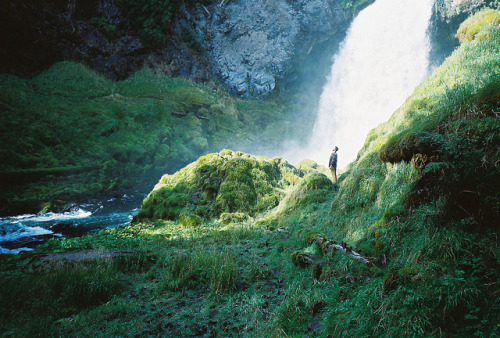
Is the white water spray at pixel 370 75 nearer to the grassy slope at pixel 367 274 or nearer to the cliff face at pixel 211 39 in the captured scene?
the cliff face at pixel 211 39

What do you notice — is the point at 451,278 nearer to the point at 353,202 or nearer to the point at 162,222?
the point at 353,202

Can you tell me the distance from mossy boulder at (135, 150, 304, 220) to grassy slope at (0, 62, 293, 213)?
7.16 meters

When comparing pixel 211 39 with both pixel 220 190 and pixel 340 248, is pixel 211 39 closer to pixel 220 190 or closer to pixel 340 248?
pixel 220 190

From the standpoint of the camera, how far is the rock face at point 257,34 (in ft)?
121

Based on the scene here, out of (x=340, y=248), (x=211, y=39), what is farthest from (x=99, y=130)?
(x=211, y=39)

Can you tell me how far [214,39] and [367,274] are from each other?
3999 centimetres

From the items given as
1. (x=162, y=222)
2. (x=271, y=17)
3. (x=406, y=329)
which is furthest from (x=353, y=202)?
(x=271, y=17)

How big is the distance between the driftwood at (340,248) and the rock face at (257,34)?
3358 cm

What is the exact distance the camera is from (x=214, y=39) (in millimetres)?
37375

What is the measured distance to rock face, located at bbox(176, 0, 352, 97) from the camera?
3697 cm

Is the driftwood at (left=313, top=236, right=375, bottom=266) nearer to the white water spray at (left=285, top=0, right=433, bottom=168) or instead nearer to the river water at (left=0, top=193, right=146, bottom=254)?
the river water at (left=0, top=193, right=146, bottom=254)

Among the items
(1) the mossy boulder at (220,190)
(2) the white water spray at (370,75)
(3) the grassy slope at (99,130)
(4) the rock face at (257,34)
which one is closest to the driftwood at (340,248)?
(1) the mossy boulder at (220,190)

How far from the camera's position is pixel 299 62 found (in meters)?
39.1

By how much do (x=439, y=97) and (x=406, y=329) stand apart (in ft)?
20.6
